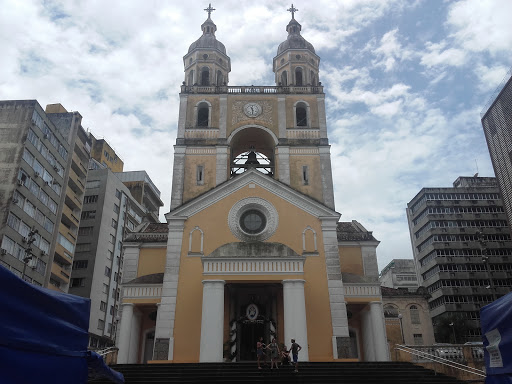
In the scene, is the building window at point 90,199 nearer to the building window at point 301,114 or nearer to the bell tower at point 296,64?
the bell tower at point 296,64

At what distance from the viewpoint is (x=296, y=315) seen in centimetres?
1994

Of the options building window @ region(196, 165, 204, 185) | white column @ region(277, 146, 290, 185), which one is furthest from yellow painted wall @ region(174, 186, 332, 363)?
building window @ region(196, 165, 204, 185)

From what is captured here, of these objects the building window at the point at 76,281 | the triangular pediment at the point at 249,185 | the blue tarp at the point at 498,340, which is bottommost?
the blue tarp at the point at 498,340

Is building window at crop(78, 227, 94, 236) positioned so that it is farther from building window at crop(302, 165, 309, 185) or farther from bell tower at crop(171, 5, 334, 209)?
building window at crop(302, 165, 309, 185)

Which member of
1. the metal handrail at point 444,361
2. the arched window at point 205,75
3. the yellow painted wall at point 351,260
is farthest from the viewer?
the arched window at point 205,75

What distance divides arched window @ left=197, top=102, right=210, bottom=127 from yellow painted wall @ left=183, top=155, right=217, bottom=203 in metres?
2.91

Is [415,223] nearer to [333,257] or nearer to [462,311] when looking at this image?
[462,311]

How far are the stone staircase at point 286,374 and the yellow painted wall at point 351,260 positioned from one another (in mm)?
7824

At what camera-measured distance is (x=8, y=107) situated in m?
39.9

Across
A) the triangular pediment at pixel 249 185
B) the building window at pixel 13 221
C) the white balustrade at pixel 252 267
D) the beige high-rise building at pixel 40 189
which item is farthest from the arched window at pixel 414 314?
the building window at pixel 13 221

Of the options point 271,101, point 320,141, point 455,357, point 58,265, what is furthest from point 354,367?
point 58,265

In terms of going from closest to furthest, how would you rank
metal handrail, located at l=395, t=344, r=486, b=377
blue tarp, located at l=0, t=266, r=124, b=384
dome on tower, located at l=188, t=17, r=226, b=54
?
1. blue tarp, located at l=0, t=266, r=124, b=384
2. metal handrail, located at l=395, t=344, r=486, b=377
3. dome on tower, located at l=188, t=17, r=226, b=54

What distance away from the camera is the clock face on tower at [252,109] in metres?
→ 31.1

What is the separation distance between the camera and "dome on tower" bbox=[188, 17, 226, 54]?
109 feet
